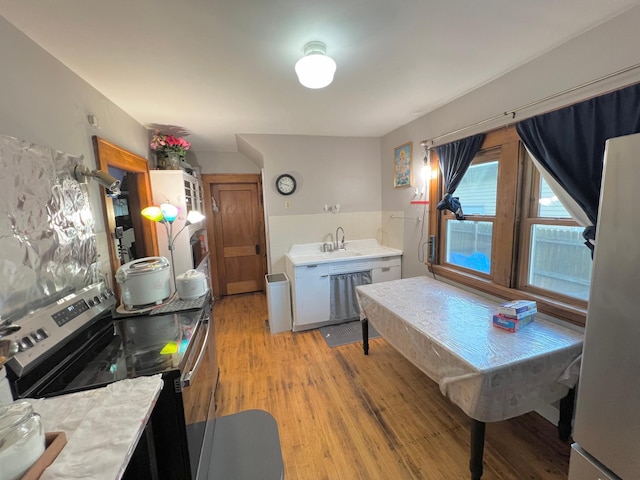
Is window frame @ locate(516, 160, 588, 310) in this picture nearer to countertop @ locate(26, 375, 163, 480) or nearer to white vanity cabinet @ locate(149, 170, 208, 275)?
countertop @ locate(26, 375, 163, 480)

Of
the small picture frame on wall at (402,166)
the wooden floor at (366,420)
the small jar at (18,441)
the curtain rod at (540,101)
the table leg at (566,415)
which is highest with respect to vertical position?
the curtain rod at (540,101)

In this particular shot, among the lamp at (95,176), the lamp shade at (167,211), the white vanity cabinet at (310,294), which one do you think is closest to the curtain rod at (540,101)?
the white vanity cabinet at (310,294)

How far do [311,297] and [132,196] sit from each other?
86.8 inches

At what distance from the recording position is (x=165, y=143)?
2865 millimetres

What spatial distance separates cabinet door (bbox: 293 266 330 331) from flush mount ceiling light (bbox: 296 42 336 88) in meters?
1.97

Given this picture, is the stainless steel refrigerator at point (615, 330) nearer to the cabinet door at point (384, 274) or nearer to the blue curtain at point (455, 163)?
the blue curtain at point (455, 163)

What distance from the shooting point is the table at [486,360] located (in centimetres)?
131

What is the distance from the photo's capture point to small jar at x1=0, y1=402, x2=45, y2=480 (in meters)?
0.57

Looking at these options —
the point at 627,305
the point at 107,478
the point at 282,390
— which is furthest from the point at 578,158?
the point at 282,390

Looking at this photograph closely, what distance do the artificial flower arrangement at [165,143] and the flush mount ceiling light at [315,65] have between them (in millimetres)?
2039

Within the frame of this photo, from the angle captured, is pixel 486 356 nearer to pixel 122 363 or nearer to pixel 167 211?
pixel 122 363

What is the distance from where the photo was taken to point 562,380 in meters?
1.44

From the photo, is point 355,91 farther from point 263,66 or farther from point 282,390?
point 282,390

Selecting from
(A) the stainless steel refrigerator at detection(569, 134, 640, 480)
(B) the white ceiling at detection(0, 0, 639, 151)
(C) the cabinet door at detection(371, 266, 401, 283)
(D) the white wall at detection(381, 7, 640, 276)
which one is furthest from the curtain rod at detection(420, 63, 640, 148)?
(C) the cabinet door at detection(371, 266, 401, 283)
